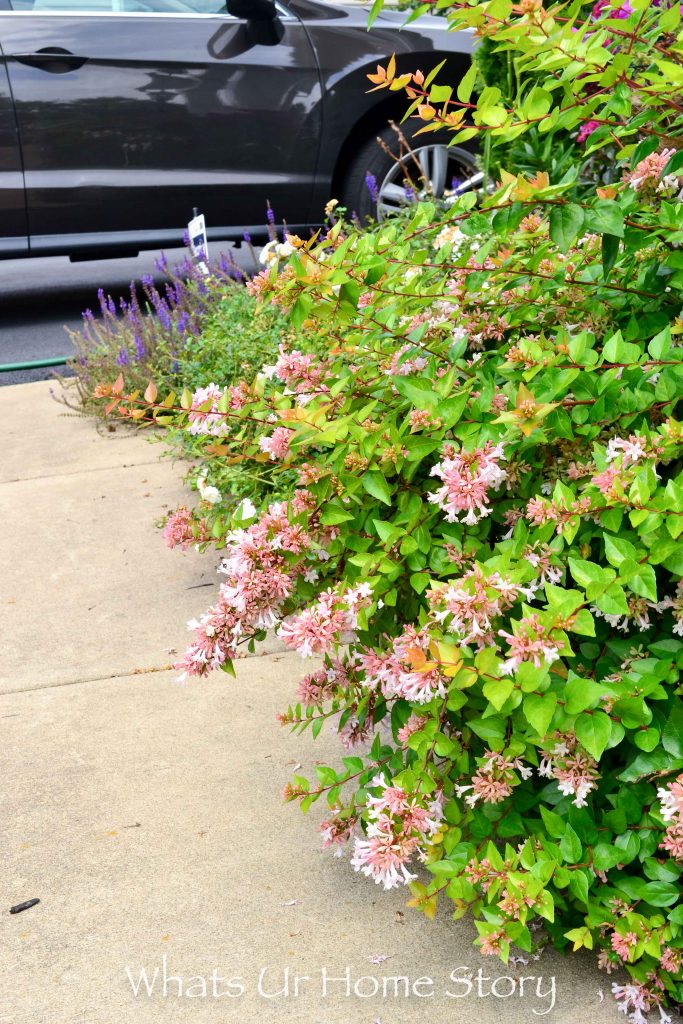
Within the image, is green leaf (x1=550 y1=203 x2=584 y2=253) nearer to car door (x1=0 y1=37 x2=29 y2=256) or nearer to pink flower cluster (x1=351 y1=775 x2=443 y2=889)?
pink flower cluster (x1=351 y1=775 x2=443 y2=889)

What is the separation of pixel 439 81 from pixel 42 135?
238cm

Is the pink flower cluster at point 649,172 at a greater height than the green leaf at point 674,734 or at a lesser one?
greater

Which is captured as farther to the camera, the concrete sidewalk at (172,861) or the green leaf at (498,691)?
the concrete sidewalk at (172,861)

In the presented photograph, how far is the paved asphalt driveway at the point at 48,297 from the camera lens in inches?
262

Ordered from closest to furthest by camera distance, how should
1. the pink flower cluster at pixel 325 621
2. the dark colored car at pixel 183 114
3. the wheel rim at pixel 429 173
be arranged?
the pink flower cluster at pixel 325 621, the dark colored car at pixel 183 114, the wheel rim at pixel 429 173

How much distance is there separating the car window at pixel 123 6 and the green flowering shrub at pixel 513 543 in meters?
5.03

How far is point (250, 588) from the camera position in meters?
1.82

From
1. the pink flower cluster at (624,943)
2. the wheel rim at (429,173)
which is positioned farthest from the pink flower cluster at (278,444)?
the wheel rim at (429,173)

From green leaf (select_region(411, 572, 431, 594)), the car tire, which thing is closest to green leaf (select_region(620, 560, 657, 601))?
green leaf (select_region(411, 572, 431, 594))

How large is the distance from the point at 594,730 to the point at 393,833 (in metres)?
0.35

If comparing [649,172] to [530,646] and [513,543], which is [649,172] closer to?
[513,543]

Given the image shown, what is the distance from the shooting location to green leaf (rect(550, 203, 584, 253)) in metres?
1.65

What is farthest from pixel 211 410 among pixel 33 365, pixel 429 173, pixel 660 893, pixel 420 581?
pixel 429 173

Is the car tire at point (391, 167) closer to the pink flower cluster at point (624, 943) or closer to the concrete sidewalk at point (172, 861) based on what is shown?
the concrete sidewalk at point (172, 861)
